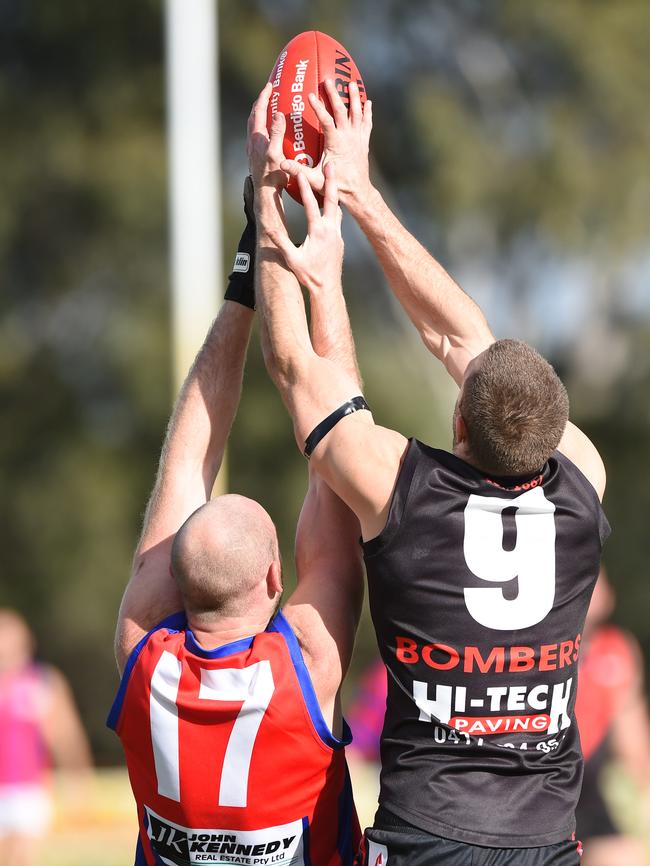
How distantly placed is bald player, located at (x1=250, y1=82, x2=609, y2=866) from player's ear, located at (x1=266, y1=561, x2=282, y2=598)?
27 cm

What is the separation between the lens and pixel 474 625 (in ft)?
10.6

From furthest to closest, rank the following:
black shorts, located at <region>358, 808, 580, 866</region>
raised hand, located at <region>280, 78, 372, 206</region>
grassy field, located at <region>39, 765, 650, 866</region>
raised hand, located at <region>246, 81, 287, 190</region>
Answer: grassy field, located at <region>39, 765, 650, 866</region> < raised hand, located at <region>280, 78, 372, 206</region> < raised hand, located at <region>246, 81, 287, 190</region> < black shorts, located at <region>358, 808, 580, 866</region>

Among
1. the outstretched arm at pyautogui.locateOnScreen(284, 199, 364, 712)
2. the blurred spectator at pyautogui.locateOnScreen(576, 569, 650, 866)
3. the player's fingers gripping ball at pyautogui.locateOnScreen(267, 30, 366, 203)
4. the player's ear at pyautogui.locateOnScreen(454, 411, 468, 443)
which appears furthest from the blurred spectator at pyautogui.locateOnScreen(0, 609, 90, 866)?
the player's ear at pyautogui.locateOnScreen(454, 411, 468, 443)

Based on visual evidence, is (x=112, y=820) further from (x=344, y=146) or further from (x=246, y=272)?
(x=344, y=146)

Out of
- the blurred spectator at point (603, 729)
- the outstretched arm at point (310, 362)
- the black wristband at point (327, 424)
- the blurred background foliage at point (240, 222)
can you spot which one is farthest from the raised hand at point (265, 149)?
the blurred background foliage at point (240, 222)

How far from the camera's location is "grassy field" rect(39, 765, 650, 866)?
35.1ft

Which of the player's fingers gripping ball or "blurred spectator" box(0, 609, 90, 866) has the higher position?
the player's fingers gripping ball

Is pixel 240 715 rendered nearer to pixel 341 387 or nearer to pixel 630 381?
pixel 341 387

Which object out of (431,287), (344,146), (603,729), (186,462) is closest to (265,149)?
(344,146)

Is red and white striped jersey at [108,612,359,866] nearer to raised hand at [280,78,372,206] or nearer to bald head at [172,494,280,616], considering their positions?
bald head at [172,494,280,616]

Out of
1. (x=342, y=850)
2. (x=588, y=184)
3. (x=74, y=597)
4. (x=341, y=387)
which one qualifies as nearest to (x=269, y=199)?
(x=341, y=387)

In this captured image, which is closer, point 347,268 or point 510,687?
point 510,687

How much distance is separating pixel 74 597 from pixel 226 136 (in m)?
7.31

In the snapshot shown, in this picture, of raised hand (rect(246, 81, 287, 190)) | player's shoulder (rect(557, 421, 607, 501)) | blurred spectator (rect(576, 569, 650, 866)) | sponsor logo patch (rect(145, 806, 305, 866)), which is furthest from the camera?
blurred spectator (rect(576, 569, 650, 866))
